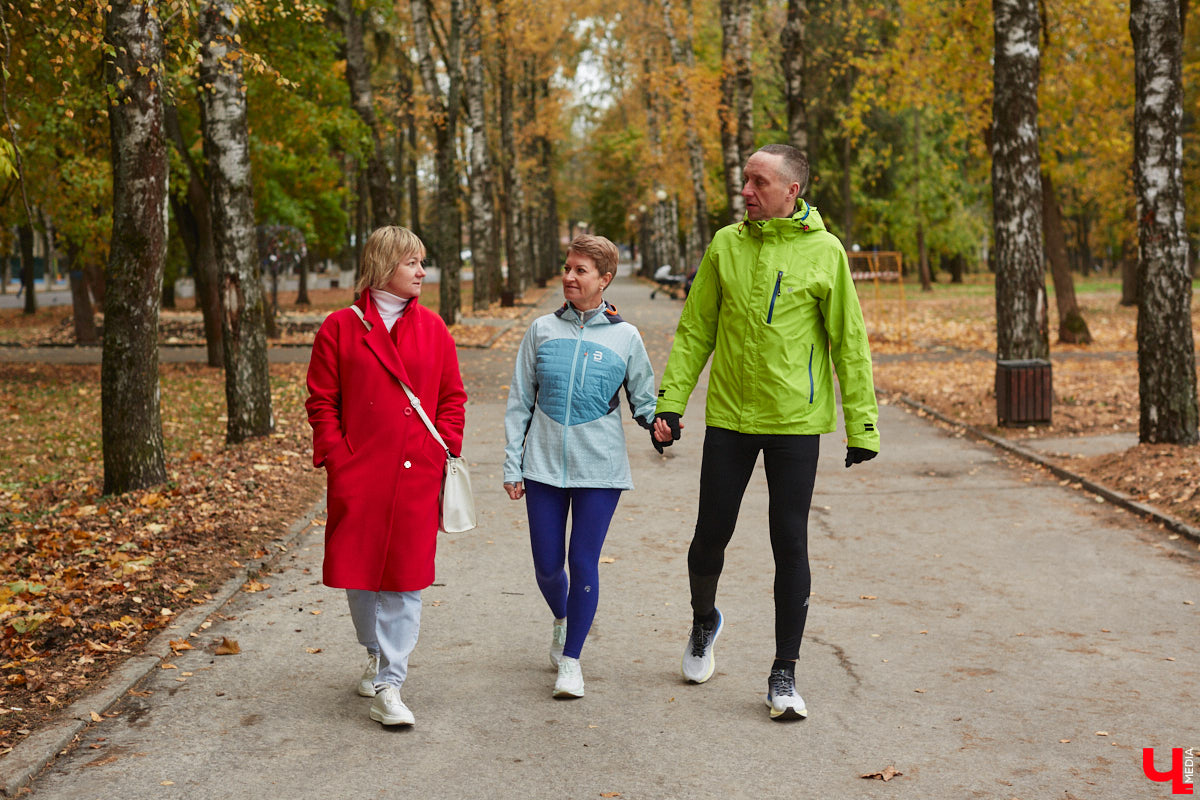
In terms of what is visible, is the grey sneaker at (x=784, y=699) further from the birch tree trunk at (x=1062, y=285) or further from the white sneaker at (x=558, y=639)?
the birch tree trunk at (x=1062, y=285)

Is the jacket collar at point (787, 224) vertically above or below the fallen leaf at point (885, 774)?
above

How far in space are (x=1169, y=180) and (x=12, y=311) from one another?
1775 inches

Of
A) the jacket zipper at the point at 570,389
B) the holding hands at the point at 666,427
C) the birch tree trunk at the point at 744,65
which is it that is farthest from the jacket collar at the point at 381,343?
the birch tree trunk at the point at 744,65

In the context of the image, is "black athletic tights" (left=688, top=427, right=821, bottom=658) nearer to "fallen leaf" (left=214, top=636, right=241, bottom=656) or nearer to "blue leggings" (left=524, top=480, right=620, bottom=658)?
"blue leggings" (left=524, top=480, right=620, bottom=658)

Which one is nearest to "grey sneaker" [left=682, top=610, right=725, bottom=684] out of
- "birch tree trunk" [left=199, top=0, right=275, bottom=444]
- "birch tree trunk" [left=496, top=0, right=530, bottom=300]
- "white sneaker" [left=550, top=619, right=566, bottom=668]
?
"white sneaker" [left=550, top=619, right=566, bottom=668]

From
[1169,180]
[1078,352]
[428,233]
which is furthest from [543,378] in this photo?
[428,233]

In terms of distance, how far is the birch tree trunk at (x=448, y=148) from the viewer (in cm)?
2708

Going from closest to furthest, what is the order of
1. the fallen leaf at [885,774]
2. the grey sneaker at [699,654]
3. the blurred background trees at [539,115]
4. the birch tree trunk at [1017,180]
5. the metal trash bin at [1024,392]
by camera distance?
the fallen leaf at [885,774] < the grey sneaker at [699,654] < the metal trash bin at [1024,392] < the birch tree trunk at [1017,180] < the blurred background trees at [539,115]

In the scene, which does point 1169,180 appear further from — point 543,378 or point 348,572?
point 348,572

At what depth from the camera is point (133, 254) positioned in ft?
30.3

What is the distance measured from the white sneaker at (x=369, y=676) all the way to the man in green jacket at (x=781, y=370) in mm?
1487

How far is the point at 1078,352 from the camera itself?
21969mm

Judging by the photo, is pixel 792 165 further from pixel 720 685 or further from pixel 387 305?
pixel 720 685

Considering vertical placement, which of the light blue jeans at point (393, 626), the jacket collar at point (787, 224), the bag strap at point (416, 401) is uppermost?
the jacket collar at point (787, 224)
